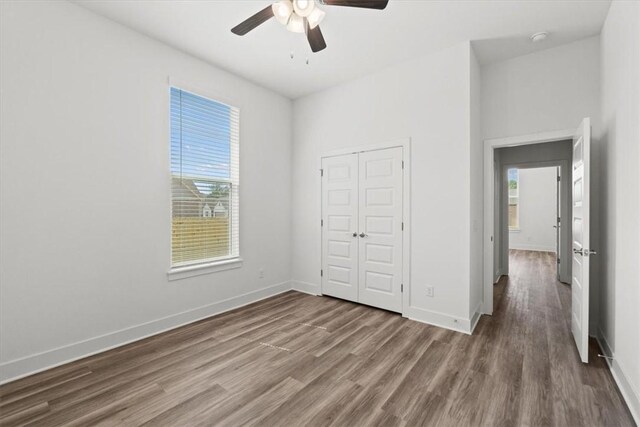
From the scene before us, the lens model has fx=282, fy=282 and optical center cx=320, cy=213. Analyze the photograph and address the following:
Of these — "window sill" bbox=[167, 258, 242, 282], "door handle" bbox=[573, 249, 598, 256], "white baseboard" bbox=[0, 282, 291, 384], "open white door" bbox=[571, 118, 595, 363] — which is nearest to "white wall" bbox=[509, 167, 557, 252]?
"open white door" bbox=[571, 118, 595, 363]

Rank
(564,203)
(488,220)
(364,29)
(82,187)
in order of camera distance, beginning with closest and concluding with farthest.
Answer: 1. (82,187)
2. (364,29)
3. (488,220)
4. (564,203)

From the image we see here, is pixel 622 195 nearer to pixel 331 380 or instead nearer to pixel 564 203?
pixel 331 380

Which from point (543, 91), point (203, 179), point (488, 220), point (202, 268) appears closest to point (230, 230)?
Answer: point (202, 268)

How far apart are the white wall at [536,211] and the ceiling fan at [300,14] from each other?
31.5ft

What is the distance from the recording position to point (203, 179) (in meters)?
3.56

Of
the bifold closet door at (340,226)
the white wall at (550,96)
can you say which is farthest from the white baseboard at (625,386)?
the bifold closet door at (340,226)

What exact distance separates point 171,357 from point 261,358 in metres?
0.83

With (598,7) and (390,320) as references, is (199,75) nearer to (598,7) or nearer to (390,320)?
(390,320)

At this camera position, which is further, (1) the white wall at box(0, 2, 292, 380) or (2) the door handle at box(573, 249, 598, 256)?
(2) the door handle at box(573, 249, 598, 256)

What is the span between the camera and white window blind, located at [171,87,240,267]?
331 cm

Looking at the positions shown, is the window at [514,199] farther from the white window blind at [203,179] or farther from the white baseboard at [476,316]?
the white window blind at [203,179]

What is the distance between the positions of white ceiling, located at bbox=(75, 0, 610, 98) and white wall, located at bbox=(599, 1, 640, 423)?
47cm

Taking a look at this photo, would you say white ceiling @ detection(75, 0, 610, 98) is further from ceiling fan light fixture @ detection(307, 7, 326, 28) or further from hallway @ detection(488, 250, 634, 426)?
hallway @ detection(488, 250, 634, 426)

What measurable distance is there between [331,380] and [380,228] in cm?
207
